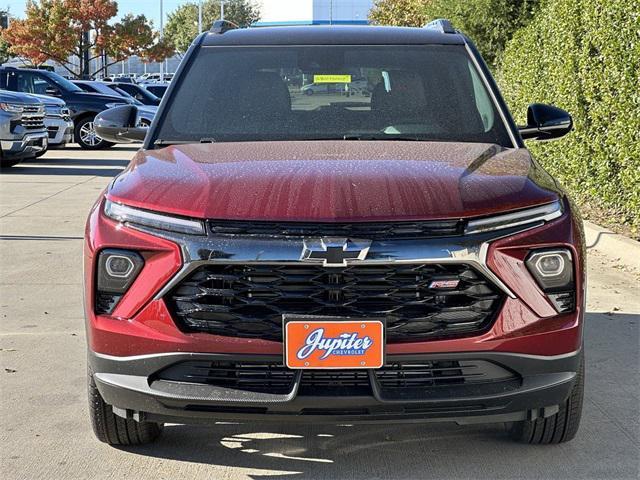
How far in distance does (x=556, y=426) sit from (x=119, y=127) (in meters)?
2.72

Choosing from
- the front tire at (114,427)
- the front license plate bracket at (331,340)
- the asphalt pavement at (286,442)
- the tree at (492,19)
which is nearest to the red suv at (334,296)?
the front license plate bracket at (331,340)

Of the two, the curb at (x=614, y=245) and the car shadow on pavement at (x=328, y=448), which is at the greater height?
the car shadow on pavement at (x=328, y=448)

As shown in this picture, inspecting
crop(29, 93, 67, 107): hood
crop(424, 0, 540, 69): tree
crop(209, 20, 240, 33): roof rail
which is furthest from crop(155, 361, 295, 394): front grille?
crop(29, 93, 67, 107): hood

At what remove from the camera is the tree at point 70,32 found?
47.6 metres

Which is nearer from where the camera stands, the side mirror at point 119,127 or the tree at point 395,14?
the side mirror at point 119,127

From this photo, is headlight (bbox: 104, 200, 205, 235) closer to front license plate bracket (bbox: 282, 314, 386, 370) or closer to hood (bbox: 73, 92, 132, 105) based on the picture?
front license plate bracket (bbox: 282, 314, 386, 370)

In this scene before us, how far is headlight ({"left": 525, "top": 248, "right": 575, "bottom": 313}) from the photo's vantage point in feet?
11.7

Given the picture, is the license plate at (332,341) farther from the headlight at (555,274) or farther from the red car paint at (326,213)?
the headlight at (555,274)

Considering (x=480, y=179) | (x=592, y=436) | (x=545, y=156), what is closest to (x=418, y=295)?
(x=480, y=179)

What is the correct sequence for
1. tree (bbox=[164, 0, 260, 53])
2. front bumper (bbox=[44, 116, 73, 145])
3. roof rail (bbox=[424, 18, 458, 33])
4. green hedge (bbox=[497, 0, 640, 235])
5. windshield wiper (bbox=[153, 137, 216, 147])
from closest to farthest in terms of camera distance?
windshield wiper (bbox=[153, 137, 216, 147]) → roof rail (bbox=[424, 18, 458, 33]) → green hedge (bbox=[497, 0, 640, 235]) → front bumper (bbox=[44, 116, 73, 145]) → tree (bbox=[164, 0, 260, 53])

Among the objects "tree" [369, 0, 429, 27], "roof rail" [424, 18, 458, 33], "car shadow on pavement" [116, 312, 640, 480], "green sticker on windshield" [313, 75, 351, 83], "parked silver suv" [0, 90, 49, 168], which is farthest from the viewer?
"tree" [369, 0, 429, 27]

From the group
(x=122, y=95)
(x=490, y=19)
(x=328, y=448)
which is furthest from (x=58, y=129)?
(x=328, y=448)

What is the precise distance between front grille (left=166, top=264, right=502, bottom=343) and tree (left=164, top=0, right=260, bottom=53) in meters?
81.8

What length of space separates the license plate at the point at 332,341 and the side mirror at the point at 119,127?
2.26 m
